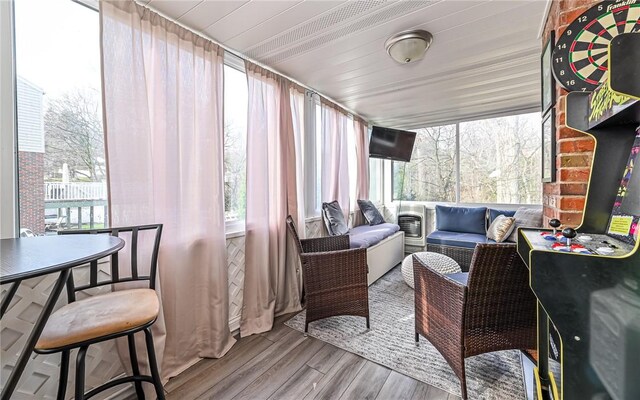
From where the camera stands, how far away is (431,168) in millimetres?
4473

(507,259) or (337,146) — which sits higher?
(337,146)

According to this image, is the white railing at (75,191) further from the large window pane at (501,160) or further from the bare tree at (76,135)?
the large window pane at (501,160)

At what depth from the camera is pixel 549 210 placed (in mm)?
1560

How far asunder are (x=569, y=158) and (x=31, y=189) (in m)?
2.71

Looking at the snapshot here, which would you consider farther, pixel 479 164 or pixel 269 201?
pixel 479 164

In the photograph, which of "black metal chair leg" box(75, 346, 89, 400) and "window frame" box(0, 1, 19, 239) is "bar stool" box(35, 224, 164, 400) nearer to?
"black metal chair leg" box(75, 346, 89, 400)

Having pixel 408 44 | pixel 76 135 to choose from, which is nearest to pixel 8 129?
pixel 76 135

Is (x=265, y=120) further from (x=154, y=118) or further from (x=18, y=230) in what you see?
(x=18, y=230)

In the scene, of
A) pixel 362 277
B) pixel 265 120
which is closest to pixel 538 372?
pixel 362 277

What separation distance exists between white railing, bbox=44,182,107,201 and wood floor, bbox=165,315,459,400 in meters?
1.24

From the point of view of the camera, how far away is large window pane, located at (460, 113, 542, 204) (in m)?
3.64

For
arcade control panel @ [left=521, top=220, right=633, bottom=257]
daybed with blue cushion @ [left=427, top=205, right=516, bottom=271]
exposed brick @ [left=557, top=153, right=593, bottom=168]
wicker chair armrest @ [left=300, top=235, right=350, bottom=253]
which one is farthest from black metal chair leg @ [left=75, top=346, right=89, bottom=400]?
daybed with blue cushion @ [left=427, top=205, right=516, bottom=271]

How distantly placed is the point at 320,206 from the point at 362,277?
1326mm

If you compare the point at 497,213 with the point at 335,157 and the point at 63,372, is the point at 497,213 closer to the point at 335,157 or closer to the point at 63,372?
the point at 335,157
